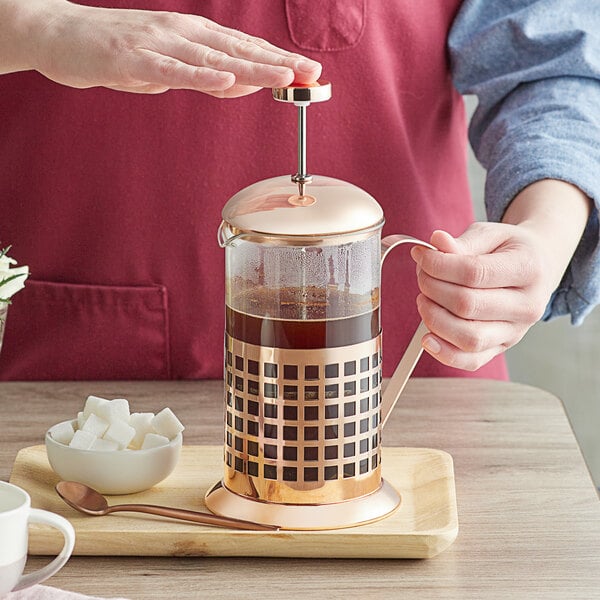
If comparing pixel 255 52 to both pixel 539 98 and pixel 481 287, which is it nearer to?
pixel 481 287

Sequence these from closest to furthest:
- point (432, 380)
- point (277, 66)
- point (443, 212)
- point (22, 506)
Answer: point (22, 506) < point (277, 66) < point (432, 380) < point (443, 212)

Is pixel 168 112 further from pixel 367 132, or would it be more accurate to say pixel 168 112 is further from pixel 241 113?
pixel 367 132

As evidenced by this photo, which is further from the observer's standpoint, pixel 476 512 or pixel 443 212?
pixel 443 212

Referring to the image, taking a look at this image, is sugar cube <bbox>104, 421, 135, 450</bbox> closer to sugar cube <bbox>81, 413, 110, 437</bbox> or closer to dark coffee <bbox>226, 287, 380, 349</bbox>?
sugar cube <bbox>81, 413, 110, 437</bbox>

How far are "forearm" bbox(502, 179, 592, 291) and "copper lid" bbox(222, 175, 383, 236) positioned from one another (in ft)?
0.91

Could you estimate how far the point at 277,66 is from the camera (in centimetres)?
92

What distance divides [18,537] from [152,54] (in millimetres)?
393

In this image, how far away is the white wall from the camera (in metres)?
2.36

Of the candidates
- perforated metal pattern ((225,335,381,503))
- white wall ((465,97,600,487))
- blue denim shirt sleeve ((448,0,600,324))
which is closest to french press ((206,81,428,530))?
perforated metal pattern ((225,335,381,503))

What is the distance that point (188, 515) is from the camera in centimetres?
96

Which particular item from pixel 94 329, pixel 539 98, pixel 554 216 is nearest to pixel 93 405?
pixel 94 329

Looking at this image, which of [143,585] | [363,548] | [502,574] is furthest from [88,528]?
[502,574]

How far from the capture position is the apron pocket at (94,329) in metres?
1.39

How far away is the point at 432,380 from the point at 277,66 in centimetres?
52
